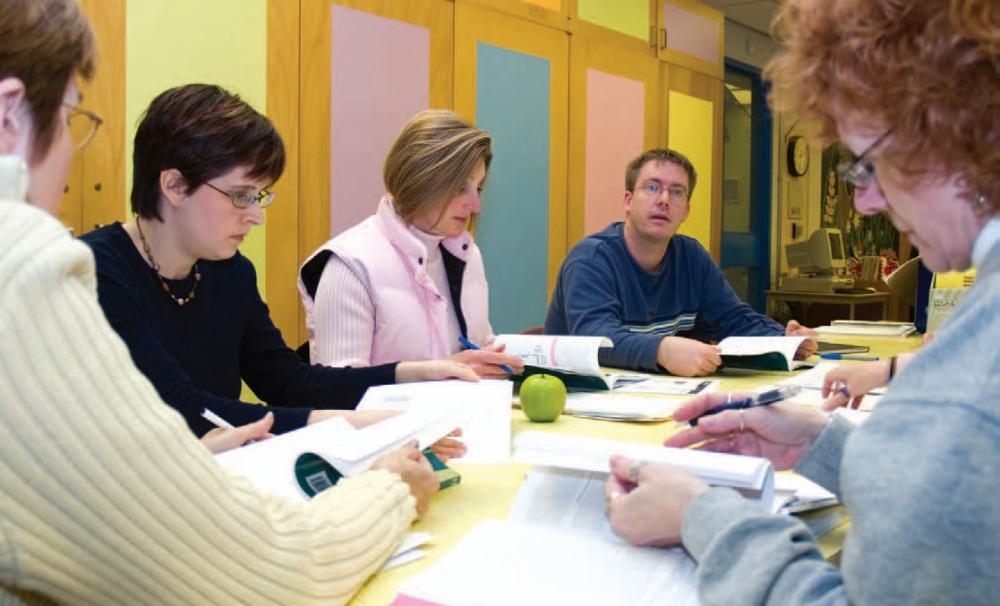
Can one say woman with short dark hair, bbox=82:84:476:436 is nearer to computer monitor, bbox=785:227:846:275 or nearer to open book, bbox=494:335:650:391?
open book, bbox=494:335:650:391

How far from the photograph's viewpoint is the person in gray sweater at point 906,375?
63 cm

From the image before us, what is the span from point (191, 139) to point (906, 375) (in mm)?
1428

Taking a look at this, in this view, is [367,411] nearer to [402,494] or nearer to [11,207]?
[402,494]

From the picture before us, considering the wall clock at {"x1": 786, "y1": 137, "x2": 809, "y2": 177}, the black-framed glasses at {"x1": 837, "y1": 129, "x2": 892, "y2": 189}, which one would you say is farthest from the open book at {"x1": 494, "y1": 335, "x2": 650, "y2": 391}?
the wall clock at {"x1": 786, "y1": 137, "x2": 809, "y2": 177}

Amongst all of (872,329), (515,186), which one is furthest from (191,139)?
(872,329)

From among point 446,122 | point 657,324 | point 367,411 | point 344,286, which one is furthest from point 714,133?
point 367,411

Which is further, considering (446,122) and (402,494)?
(446,122)

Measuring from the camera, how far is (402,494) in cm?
101

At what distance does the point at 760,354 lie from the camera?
226 centimetres

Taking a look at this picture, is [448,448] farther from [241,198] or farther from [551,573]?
[241,198]

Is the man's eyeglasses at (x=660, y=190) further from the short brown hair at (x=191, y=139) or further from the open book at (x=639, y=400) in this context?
the short brown hair at (x=191, y=139)

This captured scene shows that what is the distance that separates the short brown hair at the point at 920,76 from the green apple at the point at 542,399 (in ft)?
2.98

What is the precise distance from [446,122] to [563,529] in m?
1.54

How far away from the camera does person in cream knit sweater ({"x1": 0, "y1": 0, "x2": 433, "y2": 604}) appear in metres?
0.65
